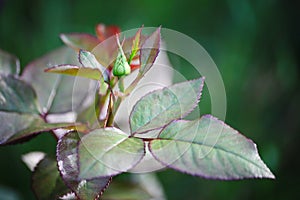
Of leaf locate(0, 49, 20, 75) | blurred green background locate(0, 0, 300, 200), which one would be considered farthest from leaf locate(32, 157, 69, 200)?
blurred green background locate(0, 0, 300, 200)

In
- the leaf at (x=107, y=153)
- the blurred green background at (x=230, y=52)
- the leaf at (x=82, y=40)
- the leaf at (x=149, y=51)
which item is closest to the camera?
the leaf at (x=107, y=153)

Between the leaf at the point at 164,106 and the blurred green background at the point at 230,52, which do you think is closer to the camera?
the leaf at the point at 164,106

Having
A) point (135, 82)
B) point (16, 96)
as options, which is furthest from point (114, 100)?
point (16, 96)

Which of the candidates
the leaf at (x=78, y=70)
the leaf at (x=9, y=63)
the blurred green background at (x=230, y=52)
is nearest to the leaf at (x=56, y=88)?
the leaf at (x=9, y=63)

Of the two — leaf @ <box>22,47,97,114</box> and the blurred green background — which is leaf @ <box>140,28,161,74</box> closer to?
leaf @ <box>22,47,97,114</box>

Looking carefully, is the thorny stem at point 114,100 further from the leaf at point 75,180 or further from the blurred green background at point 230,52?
the blurred green background at point 230,52
